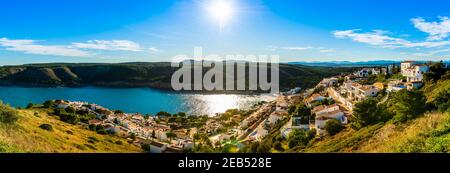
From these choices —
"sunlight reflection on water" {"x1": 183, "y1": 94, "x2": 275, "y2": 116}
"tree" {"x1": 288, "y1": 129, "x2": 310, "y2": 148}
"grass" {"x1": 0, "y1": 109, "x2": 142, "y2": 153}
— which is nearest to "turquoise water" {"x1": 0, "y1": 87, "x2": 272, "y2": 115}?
"sunlight reflection on water" {"x1": 183, "y1": 94, "x2": 275, "y2": 116}

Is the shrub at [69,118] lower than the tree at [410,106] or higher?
lower

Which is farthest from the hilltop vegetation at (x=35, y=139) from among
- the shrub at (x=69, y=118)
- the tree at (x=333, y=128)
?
the tree at (x=333, y=128)

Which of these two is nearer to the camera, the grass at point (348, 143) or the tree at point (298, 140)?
the grass at point (348, 143)

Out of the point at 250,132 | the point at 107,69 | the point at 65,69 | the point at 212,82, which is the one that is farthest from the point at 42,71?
the point at 250,132

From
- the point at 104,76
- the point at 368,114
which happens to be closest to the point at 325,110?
the point at 368,114

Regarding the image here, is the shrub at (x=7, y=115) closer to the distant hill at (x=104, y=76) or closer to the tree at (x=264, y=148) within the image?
the tree at (x=264, y=148)

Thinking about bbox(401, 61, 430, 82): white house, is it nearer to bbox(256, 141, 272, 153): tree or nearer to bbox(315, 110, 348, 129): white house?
bbox(315, 110, 348, 129): white house

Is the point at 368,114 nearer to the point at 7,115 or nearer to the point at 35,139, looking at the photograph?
the point at 35,139

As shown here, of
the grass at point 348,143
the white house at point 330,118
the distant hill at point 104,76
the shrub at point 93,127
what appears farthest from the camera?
the distant hill at point 104,76
